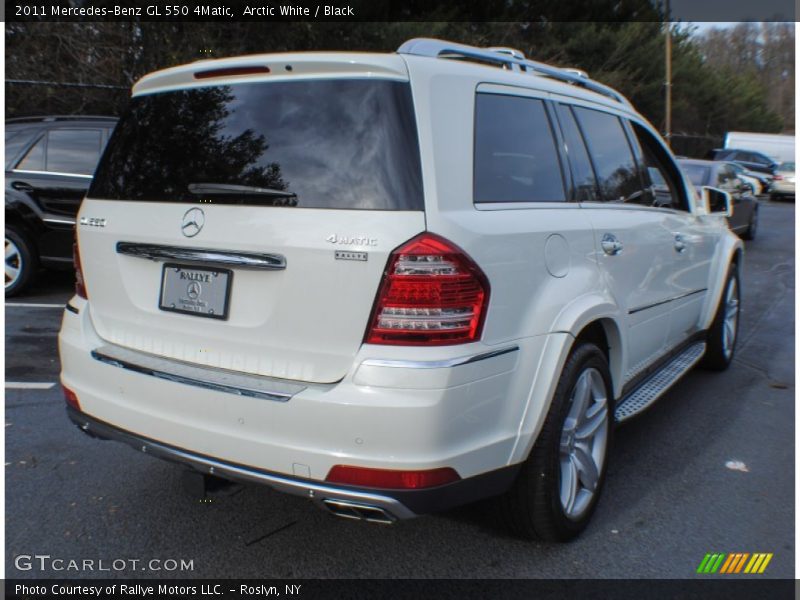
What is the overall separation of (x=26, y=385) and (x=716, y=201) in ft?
16.2

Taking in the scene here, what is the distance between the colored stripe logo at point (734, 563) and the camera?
9.77 feet

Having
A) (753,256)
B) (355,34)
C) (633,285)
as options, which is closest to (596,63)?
(355,34)

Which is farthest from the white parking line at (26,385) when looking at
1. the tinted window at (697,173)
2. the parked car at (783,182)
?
the parked car at (783,182)

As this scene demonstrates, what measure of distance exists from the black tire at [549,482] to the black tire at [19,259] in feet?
21.6

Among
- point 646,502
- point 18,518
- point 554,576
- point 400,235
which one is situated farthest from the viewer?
point 646,502

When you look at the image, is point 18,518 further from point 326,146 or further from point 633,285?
point 633,285

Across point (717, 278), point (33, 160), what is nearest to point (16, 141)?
point (33, 160)

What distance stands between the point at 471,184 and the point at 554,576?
1.55 meters

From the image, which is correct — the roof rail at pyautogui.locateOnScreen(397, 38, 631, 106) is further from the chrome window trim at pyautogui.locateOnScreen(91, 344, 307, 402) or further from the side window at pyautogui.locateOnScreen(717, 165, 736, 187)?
the side window at pyautogui.locateOnScreen(717, 165, 736, 187)

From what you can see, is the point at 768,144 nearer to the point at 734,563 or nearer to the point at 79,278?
the point at 734,563

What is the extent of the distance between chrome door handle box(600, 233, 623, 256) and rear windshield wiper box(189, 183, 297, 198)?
4.93 feet

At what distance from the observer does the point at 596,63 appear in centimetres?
2672

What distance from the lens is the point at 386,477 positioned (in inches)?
92.5

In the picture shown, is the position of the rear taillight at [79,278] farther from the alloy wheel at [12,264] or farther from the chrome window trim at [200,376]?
Result: the alloy wheel at [12,264]
